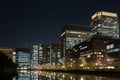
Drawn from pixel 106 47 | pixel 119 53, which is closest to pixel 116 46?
pixel 119 53

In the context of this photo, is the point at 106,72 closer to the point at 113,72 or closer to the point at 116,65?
the point at 113,72

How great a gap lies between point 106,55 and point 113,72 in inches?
4382

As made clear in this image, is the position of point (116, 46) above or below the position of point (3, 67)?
above

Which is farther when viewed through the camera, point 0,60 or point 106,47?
point 106,47

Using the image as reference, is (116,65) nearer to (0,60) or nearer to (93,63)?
(93,63)

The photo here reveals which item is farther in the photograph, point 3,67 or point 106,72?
point 3,67

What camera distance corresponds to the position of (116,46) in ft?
583

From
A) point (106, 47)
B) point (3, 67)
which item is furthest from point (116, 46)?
point (3, 67)

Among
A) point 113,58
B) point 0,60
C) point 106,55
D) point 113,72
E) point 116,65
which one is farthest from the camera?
point 106,55

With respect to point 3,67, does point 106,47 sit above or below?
above

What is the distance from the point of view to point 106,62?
650ft

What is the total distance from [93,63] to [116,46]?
88.2ft

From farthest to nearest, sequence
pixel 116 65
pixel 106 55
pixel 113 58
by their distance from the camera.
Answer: pixel 106 55
pixel 113 58
pixel 116 65

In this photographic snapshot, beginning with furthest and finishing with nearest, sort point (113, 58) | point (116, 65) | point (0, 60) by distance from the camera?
point (113, 58) < point (116, 65) < point (0, 60)
